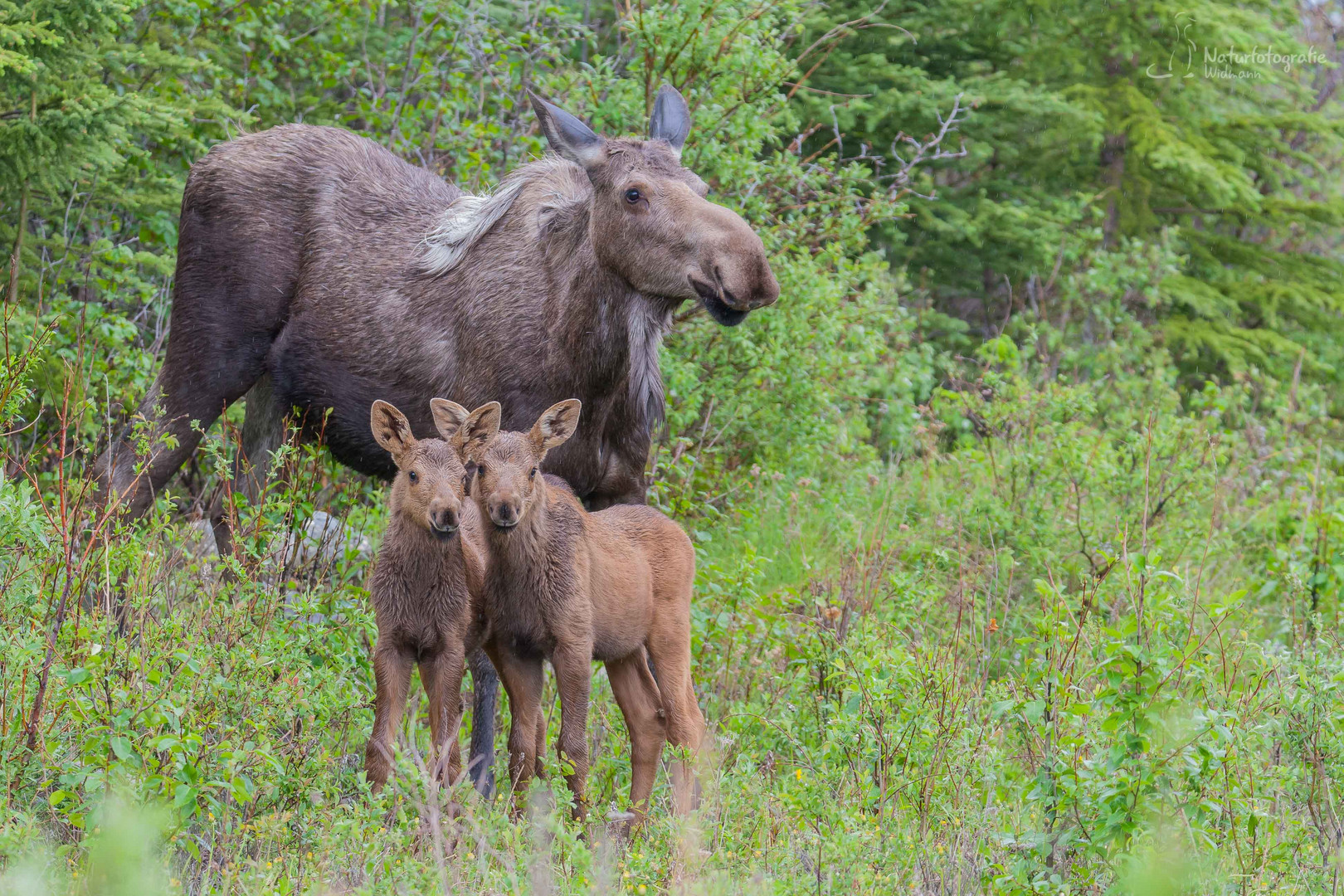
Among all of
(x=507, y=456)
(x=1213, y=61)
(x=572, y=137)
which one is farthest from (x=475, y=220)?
(x=1213, y=61)

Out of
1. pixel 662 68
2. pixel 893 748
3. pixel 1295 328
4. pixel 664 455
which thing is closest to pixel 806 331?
pixel 664 455

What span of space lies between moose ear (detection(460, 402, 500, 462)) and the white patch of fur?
1761 mm

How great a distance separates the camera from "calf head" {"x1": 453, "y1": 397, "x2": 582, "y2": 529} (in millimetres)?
5445

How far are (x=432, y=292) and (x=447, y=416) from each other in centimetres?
153

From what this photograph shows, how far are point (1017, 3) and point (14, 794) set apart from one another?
452 inches

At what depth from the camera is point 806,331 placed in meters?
9.19

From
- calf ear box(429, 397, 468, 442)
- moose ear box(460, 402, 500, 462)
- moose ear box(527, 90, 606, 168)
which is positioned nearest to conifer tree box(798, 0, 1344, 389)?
moose ear box(527, 90, 606, 168)

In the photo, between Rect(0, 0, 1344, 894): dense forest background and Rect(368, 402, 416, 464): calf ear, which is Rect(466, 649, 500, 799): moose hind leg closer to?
Rect(0, 0, 1344, 894): dense forest background

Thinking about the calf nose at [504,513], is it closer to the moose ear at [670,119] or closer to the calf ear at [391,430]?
the calf ear at [391,430]

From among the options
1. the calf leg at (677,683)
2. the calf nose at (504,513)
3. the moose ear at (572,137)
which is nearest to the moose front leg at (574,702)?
the calf leg at (677,683)

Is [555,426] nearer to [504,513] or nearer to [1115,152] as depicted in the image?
[504,513]

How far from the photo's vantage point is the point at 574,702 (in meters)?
5.71

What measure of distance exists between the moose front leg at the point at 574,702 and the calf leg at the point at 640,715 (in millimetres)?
391

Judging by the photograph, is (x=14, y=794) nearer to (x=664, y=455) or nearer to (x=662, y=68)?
(x=664, y=455)
